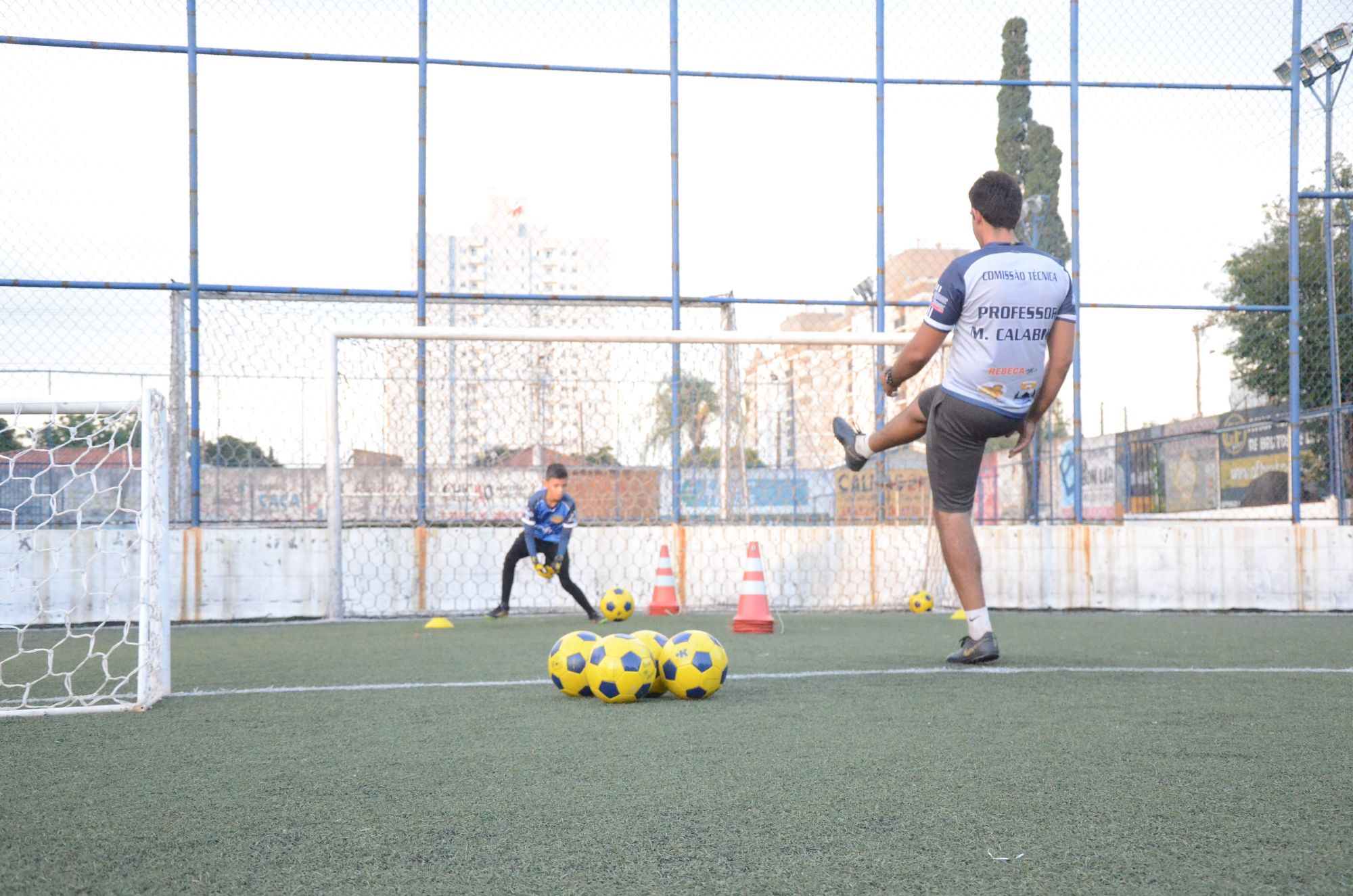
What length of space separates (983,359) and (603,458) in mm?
5247

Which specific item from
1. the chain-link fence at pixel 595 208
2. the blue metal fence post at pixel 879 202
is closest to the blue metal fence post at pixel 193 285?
the chain-link fence at pixel 595 208

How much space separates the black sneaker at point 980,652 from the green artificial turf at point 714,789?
26 centimetres

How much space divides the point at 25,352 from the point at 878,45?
25.6 feet

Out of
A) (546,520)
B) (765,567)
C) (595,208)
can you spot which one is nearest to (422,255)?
(595,208)

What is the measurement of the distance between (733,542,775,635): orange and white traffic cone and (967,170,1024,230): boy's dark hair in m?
3.23

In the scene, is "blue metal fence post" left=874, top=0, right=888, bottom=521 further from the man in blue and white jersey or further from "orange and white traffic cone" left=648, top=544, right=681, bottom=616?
the man in blue and white jersey

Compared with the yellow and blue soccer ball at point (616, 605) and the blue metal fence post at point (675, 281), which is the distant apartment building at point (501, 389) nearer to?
the blue metal fence post at point (675, 281)

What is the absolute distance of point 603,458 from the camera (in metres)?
9.95

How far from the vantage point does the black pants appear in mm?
8859

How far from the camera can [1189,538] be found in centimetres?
1038

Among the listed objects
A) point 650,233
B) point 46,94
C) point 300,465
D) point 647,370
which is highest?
point 46,94

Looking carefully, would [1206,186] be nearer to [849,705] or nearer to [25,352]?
[849,705]

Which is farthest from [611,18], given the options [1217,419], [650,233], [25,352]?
[1217,419]

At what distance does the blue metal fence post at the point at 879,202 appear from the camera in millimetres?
10633
